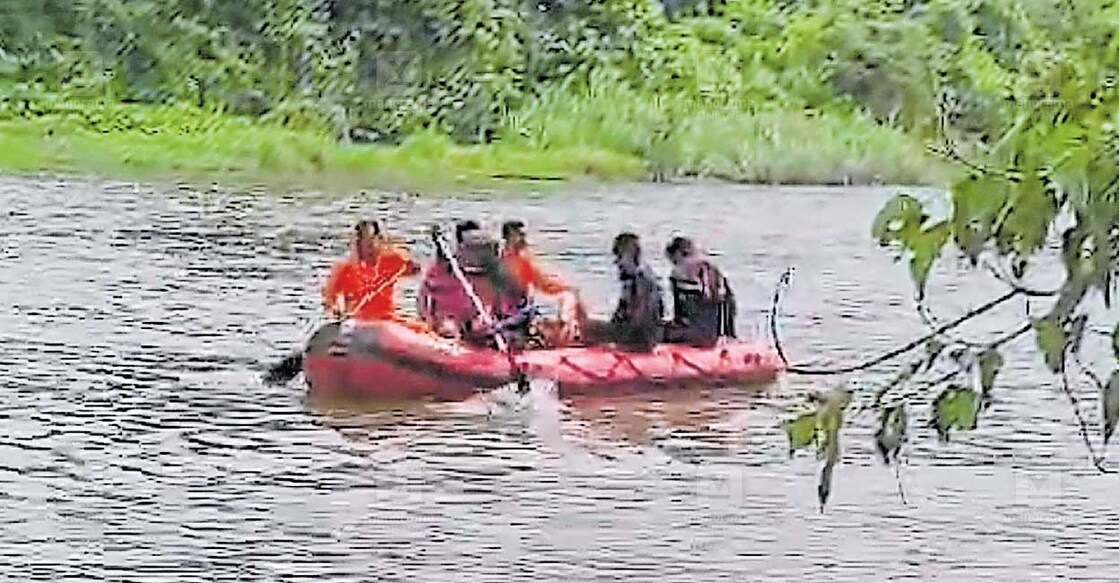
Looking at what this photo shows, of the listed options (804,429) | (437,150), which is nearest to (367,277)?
(437,150)

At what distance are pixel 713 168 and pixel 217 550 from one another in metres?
0.48

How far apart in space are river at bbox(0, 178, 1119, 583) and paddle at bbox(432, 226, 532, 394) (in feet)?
0.04

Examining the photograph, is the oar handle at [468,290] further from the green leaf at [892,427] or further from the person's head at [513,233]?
the green leaf at [892,427]

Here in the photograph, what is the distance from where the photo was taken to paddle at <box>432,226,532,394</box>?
54.9 inches

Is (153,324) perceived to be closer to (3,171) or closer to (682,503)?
(3,171)

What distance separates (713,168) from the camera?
1413mm

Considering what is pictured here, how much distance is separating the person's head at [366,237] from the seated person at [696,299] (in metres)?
0.23

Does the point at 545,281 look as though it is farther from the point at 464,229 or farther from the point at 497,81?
the point at 497,81

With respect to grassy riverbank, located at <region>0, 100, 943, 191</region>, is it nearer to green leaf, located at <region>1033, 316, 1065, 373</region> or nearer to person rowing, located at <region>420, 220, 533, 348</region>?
person rowing, located at <region>420, 220, 533, 348</region>

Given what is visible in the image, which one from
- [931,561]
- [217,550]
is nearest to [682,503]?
[931,561]

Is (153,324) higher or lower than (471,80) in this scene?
lower

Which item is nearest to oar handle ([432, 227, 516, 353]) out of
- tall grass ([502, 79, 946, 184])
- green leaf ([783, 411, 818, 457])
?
tall grass ([502, 79, 946, 184])

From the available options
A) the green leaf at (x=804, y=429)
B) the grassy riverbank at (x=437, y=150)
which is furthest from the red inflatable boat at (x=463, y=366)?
the green leaf at (x=804, y=429)

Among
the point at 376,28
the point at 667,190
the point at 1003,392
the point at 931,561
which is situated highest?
the point at 376,28
